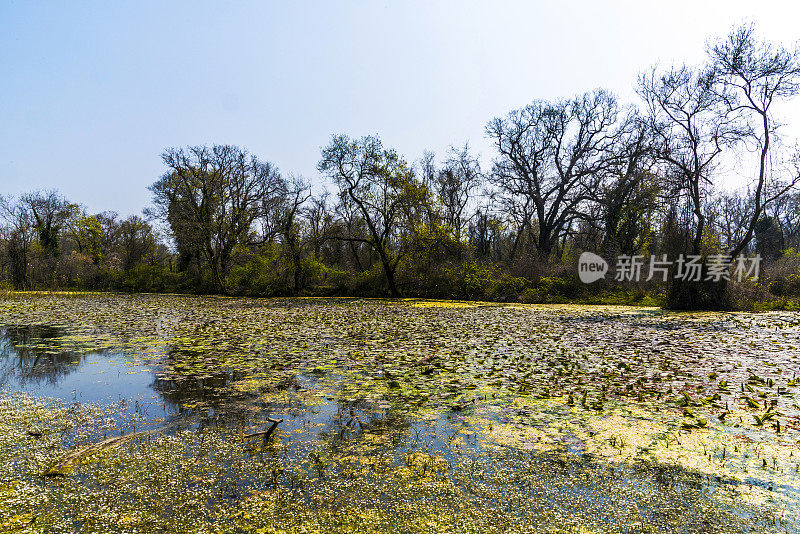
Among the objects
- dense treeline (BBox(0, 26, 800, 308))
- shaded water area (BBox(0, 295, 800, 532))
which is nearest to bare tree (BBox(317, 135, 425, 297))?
dense treeline (BBox(0, 26, 800, 308))

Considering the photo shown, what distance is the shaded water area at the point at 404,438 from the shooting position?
2.62m

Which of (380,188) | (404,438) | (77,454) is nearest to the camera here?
(77,454)

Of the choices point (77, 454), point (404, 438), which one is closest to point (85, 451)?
point (77, 454)

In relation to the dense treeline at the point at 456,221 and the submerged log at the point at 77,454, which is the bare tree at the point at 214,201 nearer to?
the dense treeline at the point at 456,221

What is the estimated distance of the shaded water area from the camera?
2623mm

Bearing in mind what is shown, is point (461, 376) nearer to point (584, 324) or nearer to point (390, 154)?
point (584, 324)

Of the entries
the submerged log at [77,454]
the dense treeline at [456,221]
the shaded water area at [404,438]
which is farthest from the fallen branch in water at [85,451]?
the dense treeline at [456,221]

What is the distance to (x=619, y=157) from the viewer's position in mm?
26172

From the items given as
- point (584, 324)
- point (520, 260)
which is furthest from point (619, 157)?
point (584, 324)

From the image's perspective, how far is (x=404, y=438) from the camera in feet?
12.7

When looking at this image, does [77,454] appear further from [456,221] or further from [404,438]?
[456,221]

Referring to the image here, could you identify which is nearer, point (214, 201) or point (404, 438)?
point (404, 438)

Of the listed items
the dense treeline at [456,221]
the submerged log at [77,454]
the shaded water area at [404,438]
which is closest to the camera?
the shaded water area at [404,438]

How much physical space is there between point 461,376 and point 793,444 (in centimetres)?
354
